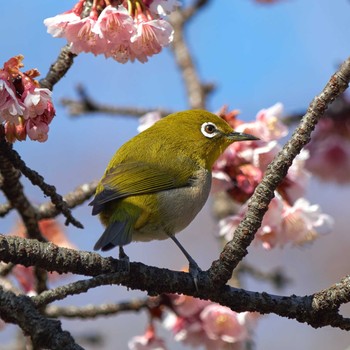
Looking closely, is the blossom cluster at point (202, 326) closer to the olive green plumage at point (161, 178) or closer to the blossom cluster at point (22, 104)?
the olive green plumage at point (161, 178)

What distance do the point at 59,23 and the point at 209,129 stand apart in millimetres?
1617

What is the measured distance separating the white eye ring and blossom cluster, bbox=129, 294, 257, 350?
110 centimetres

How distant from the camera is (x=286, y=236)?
14.9 ft

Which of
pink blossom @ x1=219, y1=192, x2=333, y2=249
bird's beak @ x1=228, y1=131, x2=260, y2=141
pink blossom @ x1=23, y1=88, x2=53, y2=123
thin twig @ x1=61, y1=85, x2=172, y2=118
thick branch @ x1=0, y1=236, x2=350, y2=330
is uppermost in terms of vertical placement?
thin twig @ x1=61, y1=85, x2=172, y2=118

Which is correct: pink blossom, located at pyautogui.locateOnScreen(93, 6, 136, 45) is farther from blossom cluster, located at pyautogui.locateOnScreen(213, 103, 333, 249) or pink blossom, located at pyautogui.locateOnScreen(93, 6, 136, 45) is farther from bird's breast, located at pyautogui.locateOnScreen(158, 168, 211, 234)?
blossom cluster, located at pyautogui.locateOnScreen(213, 103, 333, 249)

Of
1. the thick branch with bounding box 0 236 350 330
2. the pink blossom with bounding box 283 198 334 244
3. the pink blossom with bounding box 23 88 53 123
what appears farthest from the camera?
the pink blossom with bounding box 283 198 334 244

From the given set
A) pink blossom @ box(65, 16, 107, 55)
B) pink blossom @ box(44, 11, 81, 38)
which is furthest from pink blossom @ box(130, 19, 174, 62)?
pink blossom @ box(44, 11, 81, 38)

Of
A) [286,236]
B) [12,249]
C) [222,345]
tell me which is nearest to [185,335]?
[222,345]

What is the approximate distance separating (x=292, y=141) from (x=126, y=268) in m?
0.82

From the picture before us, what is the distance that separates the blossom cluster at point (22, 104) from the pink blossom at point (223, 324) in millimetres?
1596

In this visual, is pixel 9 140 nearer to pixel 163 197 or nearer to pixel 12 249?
pixel 12 249

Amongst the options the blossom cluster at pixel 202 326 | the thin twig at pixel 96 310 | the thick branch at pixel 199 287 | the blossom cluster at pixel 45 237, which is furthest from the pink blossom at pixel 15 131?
the blossom cluster at pixel 45 237

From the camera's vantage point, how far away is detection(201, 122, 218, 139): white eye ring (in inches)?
195

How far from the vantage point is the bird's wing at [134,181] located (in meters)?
3.97
